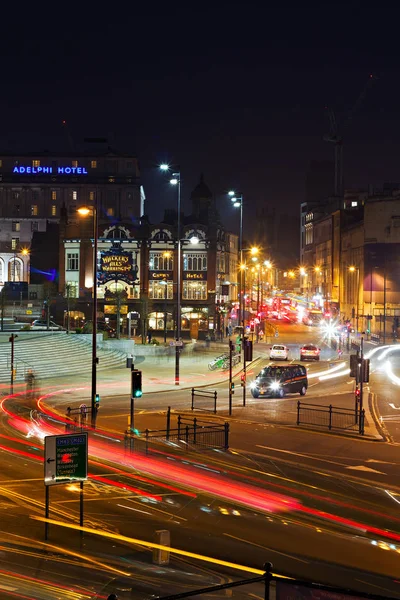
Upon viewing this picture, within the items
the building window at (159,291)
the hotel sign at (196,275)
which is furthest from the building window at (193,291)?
the building window at (159,291)

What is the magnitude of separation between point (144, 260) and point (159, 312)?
6.46 metres

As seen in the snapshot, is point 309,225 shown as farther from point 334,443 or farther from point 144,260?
point 334,443

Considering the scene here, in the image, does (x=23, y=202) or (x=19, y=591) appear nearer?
(x=19, y=591)

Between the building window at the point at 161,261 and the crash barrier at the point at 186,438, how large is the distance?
5743cm

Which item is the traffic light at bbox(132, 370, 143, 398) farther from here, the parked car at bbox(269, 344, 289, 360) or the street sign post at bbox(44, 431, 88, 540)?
the parked car at bbox(269, 344, 289, 360)

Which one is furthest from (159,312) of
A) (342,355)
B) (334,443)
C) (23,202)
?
(334,443)

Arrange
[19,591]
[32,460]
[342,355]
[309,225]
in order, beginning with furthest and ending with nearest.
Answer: [309,225] → [342,355] → [32,460] → [19,591]

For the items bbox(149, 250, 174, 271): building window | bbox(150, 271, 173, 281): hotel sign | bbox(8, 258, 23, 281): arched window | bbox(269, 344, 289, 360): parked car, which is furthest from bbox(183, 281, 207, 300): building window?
bbox(8, 258, 23, 281): arched window

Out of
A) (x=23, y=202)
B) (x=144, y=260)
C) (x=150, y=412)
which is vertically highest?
(x=23, y=202)

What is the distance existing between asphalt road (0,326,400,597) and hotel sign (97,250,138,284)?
56619 millimetres

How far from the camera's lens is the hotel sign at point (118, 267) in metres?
81.7

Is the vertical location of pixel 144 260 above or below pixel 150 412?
above

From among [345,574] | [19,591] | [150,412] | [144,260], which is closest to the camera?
[19,591]

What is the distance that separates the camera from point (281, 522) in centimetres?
1444
